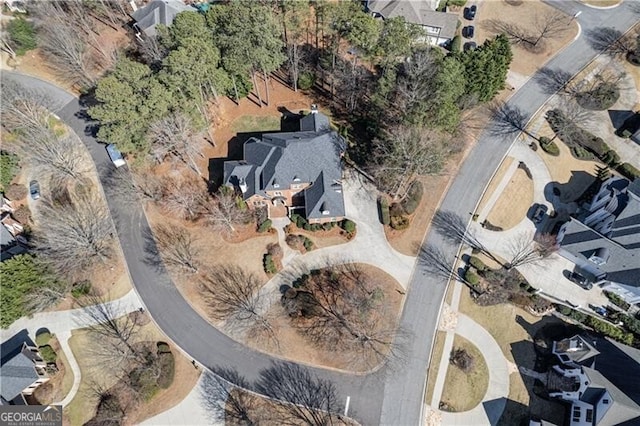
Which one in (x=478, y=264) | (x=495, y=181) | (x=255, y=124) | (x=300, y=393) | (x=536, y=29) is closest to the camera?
(x=300, y=393)

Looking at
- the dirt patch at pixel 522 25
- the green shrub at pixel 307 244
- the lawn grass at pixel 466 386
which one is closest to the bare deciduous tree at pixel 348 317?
the green shrub at pixel 307 244

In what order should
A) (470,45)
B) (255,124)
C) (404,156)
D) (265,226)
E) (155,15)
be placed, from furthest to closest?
Result: (470,45) → (155,15) → (255,124) → (265,226) → (404,156)

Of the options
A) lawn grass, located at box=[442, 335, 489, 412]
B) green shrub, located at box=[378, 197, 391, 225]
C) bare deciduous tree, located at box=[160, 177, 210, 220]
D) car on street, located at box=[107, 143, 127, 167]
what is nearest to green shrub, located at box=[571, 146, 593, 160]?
green shrub, located at box=[378, 197, 391, 225]

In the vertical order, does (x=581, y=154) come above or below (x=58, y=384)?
above

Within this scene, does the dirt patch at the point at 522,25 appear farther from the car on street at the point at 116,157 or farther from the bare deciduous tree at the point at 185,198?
the car on street at the point at 116,157

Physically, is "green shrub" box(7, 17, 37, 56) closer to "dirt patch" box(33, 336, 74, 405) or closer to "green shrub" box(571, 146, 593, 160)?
"dirt patch" box(33, 336, 74, 405)

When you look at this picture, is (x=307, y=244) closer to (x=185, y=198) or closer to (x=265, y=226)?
(x=265, y=226)

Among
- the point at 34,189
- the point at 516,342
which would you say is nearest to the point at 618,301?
the point at 516,342
